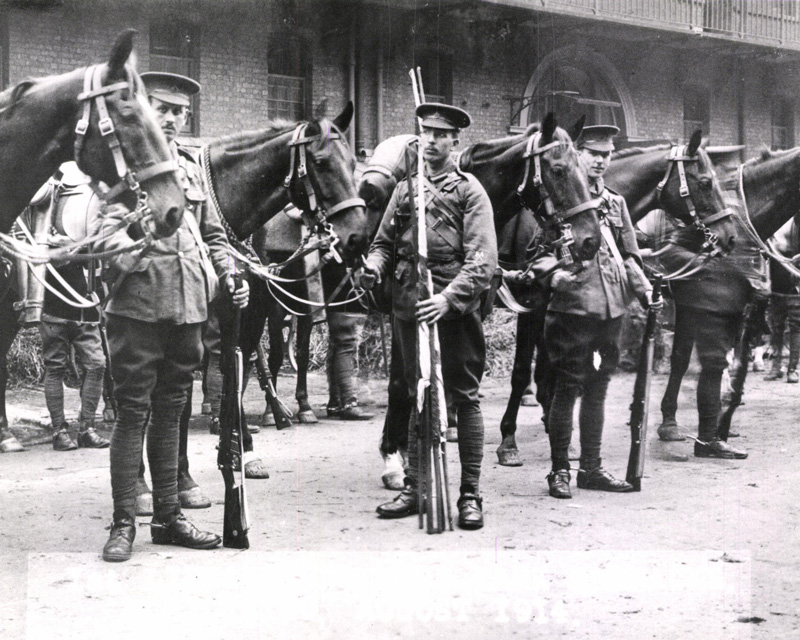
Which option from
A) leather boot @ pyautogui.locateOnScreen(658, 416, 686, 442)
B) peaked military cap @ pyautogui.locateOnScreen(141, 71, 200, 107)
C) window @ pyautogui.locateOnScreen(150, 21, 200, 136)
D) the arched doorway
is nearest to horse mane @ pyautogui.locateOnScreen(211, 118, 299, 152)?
peaked military cap @ pyautogui.locateOnScreen(141, 71, 200, 107)

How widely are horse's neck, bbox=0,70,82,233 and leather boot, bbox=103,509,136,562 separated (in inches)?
64.7

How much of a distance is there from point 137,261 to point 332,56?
13.1 m

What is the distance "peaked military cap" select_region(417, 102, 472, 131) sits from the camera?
582 centimetres

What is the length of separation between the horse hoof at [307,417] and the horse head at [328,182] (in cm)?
340

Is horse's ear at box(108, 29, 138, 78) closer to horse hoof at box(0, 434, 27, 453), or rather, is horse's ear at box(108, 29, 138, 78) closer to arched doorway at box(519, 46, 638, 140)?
horse hoof at box(0, 434, 27, 453)

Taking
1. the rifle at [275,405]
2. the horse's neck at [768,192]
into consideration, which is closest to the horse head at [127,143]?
the rifle at [275,405]

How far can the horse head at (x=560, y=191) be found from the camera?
20.8 ft

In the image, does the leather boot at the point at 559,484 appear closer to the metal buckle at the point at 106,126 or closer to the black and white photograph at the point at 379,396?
the black and white photograph at the point at 379,396

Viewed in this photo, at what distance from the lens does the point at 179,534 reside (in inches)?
207

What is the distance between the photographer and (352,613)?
14.3ft

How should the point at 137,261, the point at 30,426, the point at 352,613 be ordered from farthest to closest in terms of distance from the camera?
1. the point at 30,426
2. the point at 137,261
3. the point at 352,613

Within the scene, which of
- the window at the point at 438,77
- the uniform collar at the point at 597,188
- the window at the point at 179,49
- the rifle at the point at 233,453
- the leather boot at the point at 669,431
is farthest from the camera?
the window at the point at 438,77

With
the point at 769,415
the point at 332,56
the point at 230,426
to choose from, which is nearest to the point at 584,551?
the point at 230,426

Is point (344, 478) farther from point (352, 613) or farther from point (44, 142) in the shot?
point (44, 142)
